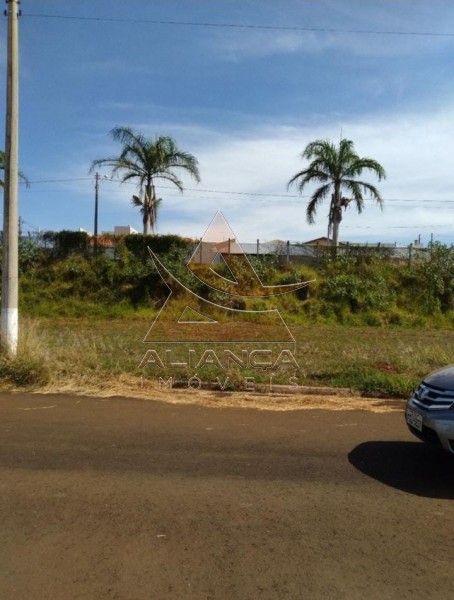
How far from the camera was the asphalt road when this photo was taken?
285cm

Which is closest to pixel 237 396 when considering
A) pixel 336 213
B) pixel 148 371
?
pixel 148 371

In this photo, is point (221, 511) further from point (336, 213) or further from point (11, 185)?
point (336, 213)

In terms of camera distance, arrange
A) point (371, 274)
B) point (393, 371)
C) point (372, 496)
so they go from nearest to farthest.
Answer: point (372, 496), point (393, 371), point (371, 274)

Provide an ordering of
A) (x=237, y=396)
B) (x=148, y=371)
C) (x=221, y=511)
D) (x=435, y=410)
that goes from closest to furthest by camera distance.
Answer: (x=221, y=511) → (x=435, y=410) → (x=237, y=396) → (x=148, y=371)

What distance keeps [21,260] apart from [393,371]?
62.2ft

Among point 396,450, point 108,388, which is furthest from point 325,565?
point 108,388

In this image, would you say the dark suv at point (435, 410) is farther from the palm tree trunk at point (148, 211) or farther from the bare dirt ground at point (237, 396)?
the palm tree trunk at point (148, 211)

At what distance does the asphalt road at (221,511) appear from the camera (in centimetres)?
285

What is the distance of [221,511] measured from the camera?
3.71m

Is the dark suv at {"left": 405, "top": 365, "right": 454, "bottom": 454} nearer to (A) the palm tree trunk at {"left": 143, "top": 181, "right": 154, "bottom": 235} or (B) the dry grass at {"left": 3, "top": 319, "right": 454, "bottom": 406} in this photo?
(B) the dry grass at {"left": 3, "top": 319, "right": 454, "bottom": 406}

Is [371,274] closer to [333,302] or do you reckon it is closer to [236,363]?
[333,302]

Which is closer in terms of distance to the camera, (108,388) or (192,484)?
(192,484)

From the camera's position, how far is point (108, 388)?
7930mm

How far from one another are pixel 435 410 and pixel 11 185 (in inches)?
322
